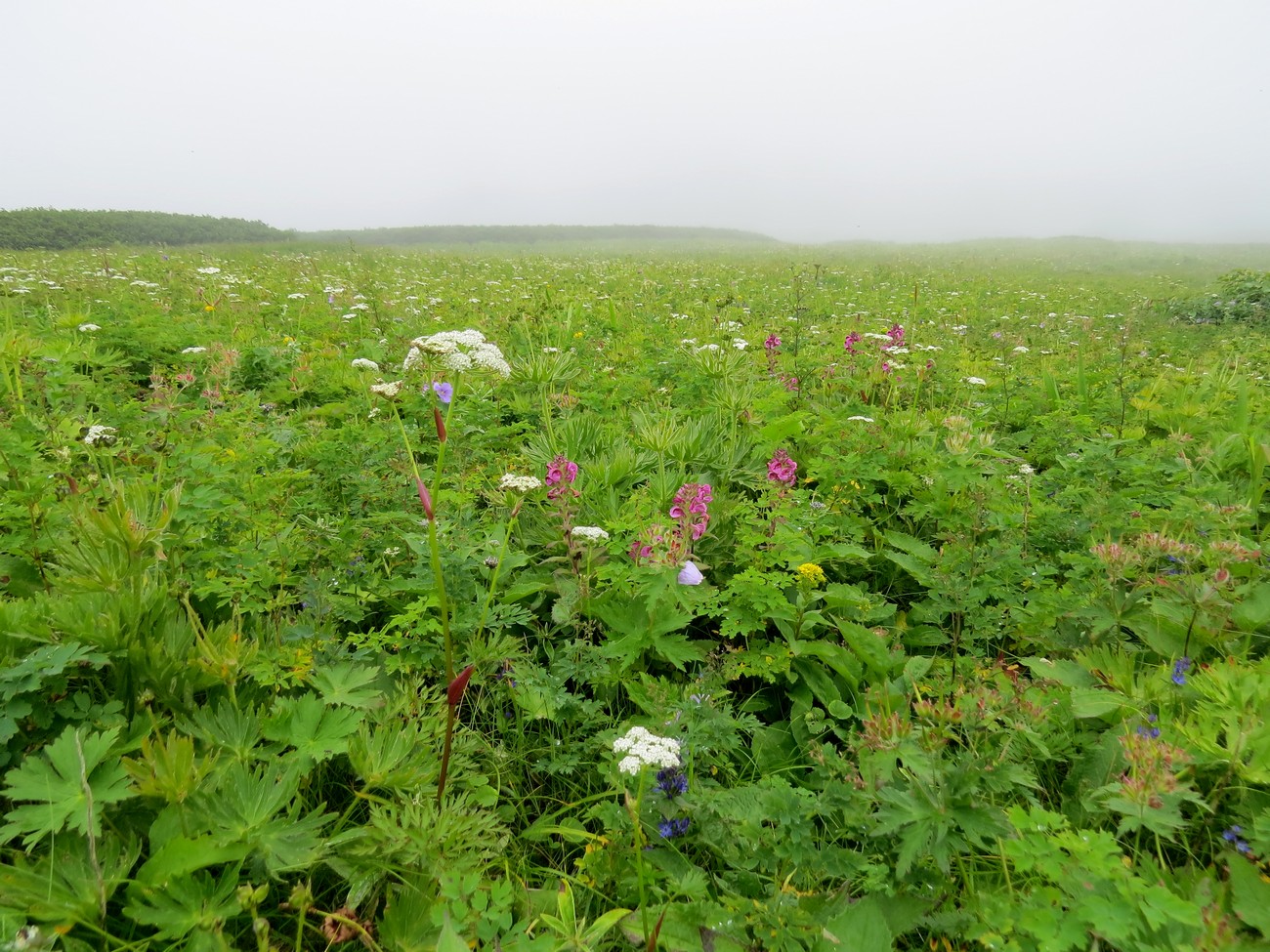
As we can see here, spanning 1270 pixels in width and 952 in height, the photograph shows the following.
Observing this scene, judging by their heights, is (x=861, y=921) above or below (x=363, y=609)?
below

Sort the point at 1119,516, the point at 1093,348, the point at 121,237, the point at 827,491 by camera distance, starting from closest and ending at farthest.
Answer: the point at 1119,516, the point at 827,491, the point at 1093,348, the point at 121,237

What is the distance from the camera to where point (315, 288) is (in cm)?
877

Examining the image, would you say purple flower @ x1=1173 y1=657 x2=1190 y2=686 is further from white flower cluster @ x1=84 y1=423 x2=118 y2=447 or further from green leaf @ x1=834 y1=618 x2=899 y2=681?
white flower cluster @ x1=84 y1=423 x2=118 y2=447

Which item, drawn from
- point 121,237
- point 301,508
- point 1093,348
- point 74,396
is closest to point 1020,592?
point 301,508

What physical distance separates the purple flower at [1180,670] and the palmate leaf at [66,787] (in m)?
2.76

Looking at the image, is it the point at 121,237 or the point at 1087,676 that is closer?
the point at 1087,676

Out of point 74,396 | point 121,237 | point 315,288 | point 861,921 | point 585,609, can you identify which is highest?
point 121,237

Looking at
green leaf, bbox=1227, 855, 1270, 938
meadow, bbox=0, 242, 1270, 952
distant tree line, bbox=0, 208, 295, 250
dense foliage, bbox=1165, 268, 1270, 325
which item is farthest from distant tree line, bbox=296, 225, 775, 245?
green leaf, bbox=1227, 855, 1270, 938

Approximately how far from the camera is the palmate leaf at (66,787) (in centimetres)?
124

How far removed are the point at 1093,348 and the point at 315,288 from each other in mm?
9936

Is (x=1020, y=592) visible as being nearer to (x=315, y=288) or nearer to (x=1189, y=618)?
(x=1189, y=618)

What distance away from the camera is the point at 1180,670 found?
1.85 metres

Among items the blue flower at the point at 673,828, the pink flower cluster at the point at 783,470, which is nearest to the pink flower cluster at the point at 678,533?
the pink flower cluster at the point at 783,470

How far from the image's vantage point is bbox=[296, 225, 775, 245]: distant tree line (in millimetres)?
45719
